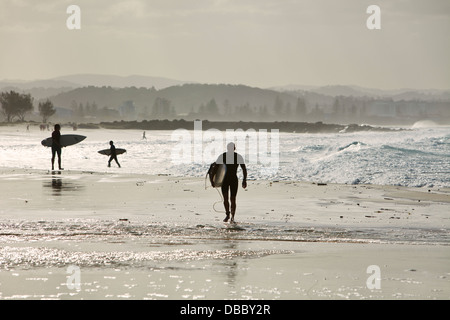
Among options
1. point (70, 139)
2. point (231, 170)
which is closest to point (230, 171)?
point (231, 170)

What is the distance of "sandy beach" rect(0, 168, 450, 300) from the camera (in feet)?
32.6

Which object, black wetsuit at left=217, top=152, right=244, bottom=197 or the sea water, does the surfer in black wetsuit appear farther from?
the sea water

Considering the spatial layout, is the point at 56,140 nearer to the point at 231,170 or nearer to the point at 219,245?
the point at 231,170

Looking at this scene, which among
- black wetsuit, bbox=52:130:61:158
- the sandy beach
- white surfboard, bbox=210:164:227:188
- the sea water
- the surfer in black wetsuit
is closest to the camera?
the sandy beach

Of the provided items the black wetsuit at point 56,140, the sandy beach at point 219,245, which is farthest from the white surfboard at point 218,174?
the black wetsuit at point 56,140

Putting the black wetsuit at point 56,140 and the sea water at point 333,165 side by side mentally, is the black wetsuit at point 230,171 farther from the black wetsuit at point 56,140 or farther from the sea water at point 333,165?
the black wetsuit at point 56,140

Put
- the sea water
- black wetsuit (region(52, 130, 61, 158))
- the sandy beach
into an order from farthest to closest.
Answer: black wetsuit (region(52, 130, 61, 158)) → the sea water → the sandy beach

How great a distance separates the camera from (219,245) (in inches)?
549

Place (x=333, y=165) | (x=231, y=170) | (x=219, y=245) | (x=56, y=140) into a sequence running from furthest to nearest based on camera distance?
1. (x=333, y=165)
2. (x=56, y=140)
3. (x=231, y=170)
4. (x=219, y=245)

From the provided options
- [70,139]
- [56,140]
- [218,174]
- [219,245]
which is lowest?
[219,245]

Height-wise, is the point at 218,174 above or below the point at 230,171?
below

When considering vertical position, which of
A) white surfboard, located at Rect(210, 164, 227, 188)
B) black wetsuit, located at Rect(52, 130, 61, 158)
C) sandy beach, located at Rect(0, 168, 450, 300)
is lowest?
sandy beach, located at Rect(0, 168, 450, 300)

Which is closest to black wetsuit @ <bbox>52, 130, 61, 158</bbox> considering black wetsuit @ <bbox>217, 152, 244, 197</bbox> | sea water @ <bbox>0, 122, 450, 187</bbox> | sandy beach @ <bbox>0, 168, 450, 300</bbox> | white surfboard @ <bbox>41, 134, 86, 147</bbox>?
sea water @ <bbox>0, 122, 450, 187</bbox>
